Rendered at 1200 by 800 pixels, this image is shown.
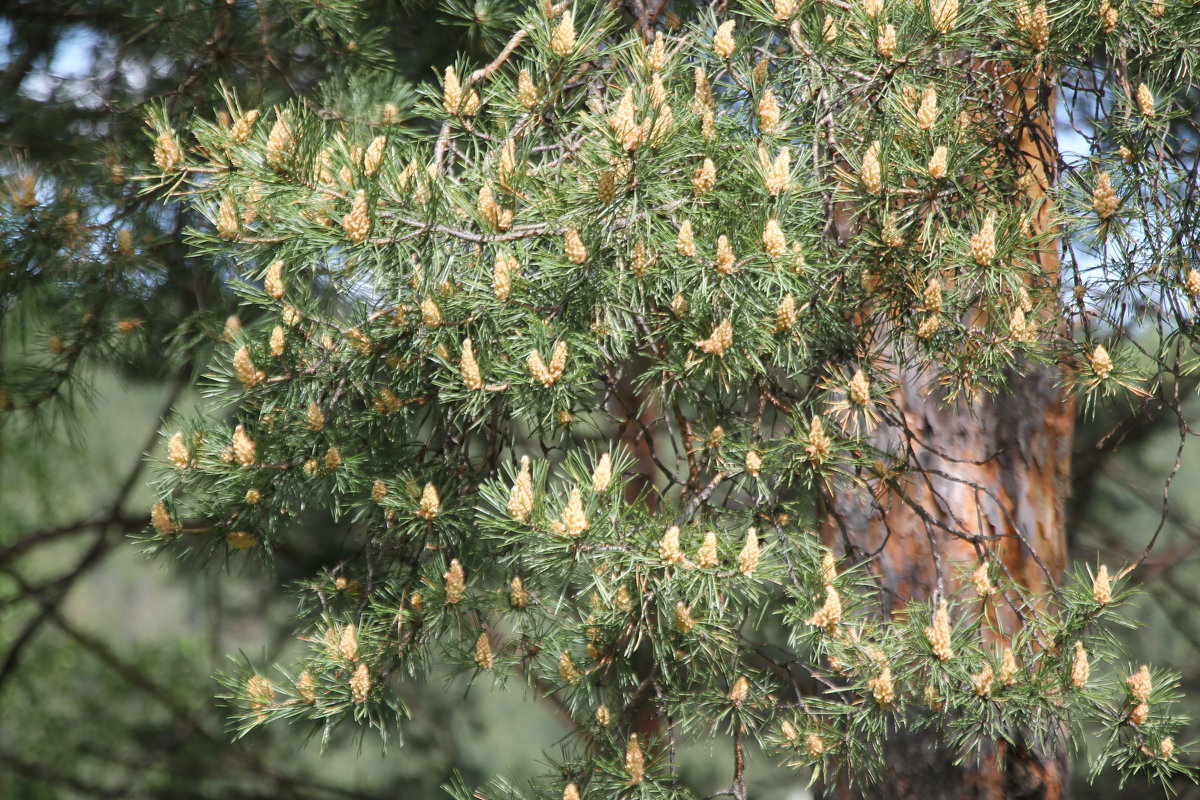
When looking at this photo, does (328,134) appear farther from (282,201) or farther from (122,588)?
(122,588)

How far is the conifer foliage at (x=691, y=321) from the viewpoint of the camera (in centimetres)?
112

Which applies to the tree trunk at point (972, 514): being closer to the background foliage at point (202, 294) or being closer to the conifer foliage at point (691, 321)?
the background foliage at point (202, 294)

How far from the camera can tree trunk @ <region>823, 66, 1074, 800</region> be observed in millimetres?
1714

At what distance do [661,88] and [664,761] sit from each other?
0.90m

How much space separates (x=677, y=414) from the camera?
1374 mm

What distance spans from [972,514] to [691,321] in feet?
3.03

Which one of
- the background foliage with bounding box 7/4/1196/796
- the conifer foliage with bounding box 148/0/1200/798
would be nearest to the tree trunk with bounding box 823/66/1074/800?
the background foliage with bounding box 7/4/1196/796

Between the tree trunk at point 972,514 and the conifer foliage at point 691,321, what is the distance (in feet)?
1.25

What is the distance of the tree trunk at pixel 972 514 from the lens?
5.62 ft

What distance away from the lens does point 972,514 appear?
1847 millimetres

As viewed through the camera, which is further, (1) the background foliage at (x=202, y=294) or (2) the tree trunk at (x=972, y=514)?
(2) the tree trunk at (x=972, y=514)

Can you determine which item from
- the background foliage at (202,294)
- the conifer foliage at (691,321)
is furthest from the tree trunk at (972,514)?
the conifer foliage at (691,321)

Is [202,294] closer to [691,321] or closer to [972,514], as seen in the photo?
[691,321]

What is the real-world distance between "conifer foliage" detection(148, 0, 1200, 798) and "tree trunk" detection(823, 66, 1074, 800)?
382mm
